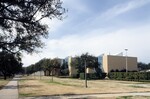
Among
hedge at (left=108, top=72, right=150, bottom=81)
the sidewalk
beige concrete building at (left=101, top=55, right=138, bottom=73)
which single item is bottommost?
the sidewalk

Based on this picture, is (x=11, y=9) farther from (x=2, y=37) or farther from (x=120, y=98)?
(x=120, y=98)

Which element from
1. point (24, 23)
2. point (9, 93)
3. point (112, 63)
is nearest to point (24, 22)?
point (24, 23)

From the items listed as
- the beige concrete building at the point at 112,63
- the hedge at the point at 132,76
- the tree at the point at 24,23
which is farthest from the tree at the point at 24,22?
the beige concrete building at the point at 112,63

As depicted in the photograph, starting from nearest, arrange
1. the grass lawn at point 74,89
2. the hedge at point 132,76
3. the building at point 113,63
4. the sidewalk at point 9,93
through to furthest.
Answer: the sidewalk at point 9,93
the grass lawn at point 74,89
the hedge at point 132,76
the building at point 113,63

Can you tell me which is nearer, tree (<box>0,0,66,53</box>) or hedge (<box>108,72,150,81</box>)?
tree (<box>0,0,66,53</box>)

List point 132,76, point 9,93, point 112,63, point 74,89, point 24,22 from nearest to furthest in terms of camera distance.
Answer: point 24,22, point 9,93, point 74,89, point 132,76, point 112,63

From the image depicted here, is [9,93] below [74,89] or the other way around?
below

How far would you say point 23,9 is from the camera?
1570 cm

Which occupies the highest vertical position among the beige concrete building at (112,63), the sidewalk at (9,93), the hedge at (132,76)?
the beige concrete building at (112,63)

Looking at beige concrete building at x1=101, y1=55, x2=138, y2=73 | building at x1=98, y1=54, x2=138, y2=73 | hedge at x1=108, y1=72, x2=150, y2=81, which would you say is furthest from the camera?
building at x1=98, y1=54, x2=138, y2=73

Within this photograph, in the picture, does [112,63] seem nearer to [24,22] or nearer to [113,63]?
[113,63]

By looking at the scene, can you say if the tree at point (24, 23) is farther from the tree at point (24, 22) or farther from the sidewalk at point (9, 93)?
the sidewalk at point (9, 93)

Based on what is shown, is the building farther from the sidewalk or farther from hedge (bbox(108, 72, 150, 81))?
the sidewalk

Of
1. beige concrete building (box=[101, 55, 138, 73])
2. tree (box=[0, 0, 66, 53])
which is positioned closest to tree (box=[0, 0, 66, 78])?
tree (box=[0, 0, 66, 53])
